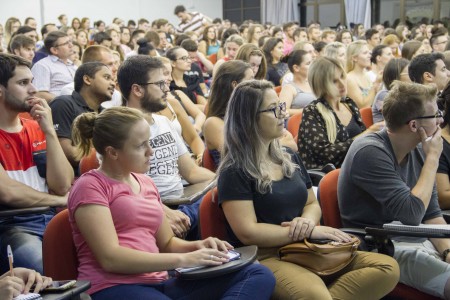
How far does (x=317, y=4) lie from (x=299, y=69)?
13.3m

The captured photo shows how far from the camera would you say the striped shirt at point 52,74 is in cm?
624

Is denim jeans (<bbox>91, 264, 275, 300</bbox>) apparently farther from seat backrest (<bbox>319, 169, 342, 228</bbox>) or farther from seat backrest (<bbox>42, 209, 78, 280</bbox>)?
seat backrest (<bbox>319, 169, 342, 228</bbox>)

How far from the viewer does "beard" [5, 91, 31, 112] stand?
9.78ft

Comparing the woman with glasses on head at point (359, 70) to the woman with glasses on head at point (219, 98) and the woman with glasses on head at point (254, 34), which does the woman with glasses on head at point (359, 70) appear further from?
the woman with glasses on head at point (254, 34)

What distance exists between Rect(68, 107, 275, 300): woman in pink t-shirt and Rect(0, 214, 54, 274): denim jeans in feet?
1.49

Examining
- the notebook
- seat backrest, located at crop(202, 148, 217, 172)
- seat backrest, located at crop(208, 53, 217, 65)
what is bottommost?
seat backrest, located at crop(208, 53, 217, 65)

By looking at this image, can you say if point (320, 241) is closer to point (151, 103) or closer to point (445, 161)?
point (445, 161)

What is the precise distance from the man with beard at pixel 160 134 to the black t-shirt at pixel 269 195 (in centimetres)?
66

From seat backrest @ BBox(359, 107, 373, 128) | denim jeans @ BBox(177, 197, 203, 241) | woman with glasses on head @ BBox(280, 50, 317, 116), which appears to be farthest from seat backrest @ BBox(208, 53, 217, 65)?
denim jeans @ BBox(177, 197, 203, 241)

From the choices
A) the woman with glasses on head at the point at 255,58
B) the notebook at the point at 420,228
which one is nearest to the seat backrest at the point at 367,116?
the woman with glasses on head at the point at 255,58

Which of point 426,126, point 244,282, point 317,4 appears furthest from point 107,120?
point 317,4

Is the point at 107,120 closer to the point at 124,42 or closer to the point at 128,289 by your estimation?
the point at 128,289

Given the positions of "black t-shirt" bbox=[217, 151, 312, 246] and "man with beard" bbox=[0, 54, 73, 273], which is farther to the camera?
"man with beard" bbox=[0, 54, 73, 273]

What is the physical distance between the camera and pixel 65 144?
3711 millimetres
